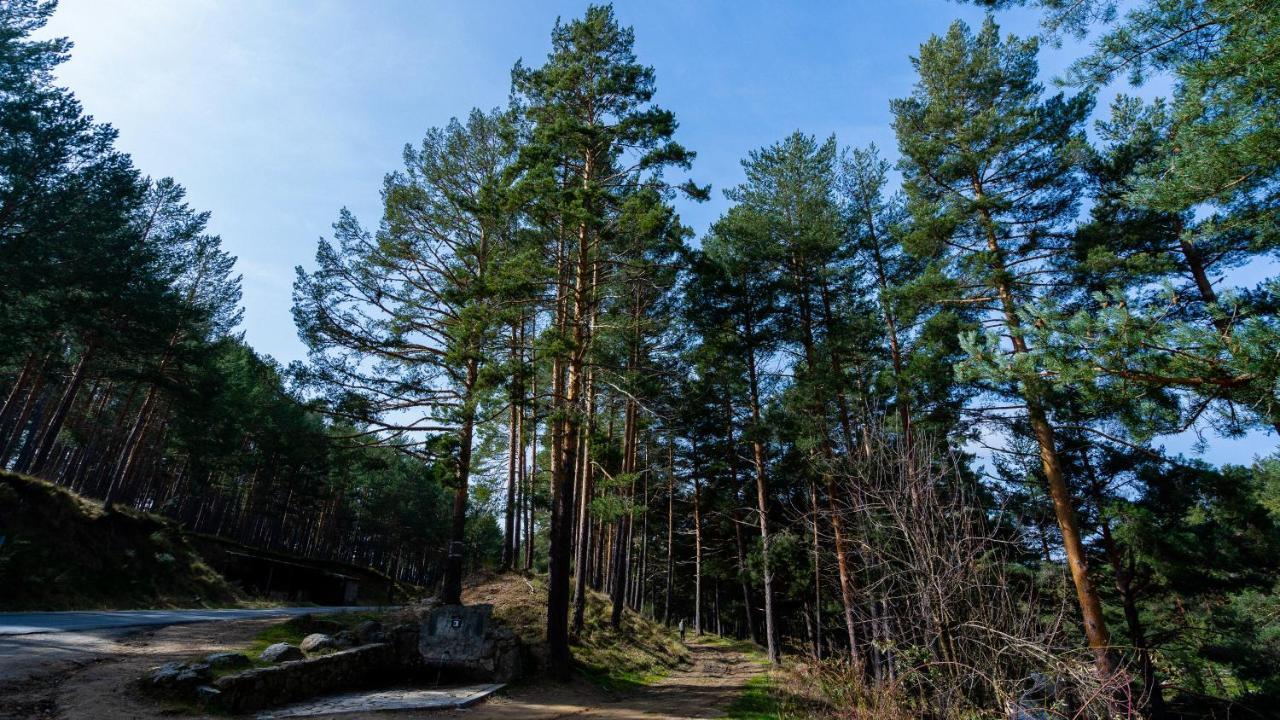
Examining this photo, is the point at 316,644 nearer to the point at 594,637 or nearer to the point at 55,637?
the point at 55,637

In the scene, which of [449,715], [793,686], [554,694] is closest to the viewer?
[449,715]

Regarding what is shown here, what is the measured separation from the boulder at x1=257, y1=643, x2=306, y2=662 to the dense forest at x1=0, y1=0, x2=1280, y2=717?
4581mm

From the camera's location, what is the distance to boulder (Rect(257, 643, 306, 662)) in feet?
27.9

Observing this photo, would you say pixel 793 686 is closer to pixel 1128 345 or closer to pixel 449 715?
pixel 449 715

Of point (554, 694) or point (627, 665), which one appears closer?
point (554, 694)

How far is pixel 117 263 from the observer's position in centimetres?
1909

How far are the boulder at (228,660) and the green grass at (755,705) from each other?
7.32 metres

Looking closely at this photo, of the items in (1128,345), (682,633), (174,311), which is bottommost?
(682,633)

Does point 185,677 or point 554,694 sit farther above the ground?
point 185,677

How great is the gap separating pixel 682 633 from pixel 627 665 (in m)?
12.9

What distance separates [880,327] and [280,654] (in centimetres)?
1549

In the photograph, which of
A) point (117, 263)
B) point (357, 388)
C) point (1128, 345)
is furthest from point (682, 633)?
point (117, 263)

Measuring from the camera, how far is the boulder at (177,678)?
23.2ft

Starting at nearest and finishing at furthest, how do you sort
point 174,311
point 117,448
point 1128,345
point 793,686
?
1. point 1128,345
2. point 793,686
3. point 174,311
4. point 117,448
